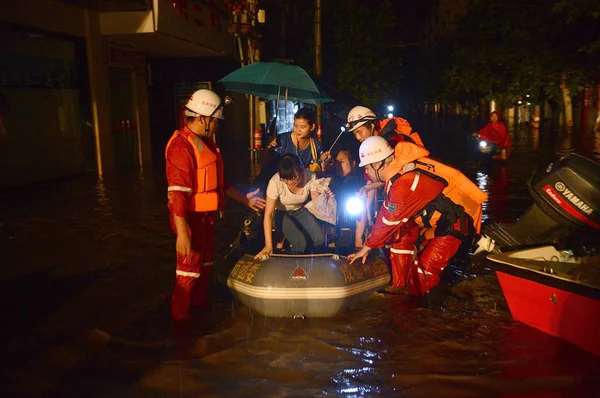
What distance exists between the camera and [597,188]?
4398 mm

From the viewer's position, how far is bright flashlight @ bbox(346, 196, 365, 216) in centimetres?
591

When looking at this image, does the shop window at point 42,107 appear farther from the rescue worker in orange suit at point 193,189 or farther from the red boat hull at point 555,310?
the red boat hull at point 555,310

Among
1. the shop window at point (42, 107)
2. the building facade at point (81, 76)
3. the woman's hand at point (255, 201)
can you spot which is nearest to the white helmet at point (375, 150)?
the woman's hand at point (255, 201)

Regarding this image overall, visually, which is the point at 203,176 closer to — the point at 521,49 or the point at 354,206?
the point at 354,206

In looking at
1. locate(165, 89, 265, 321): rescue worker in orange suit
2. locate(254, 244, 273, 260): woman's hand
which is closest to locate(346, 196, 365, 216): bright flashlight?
locate(254, 244, 273, 260): woman's hand

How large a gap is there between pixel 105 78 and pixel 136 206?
584 cm

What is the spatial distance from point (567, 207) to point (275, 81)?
148 inches

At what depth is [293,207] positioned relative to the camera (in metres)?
5.54

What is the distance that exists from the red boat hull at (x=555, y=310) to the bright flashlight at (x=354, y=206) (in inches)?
63.5

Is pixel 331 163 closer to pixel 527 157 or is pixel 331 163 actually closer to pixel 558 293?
pixel 558 293

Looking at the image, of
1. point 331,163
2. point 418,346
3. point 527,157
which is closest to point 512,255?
point 418,346

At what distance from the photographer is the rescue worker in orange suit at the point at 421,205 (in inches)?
194

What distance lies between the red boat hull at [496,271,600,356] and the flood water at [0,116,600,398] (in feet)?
0.31

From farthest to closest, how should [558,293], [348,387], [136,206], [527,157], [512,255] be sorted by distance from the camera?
[527,157], [136,206], [512,255], [558,293], [348,387]
